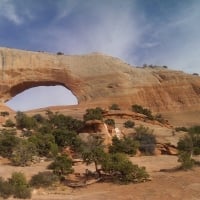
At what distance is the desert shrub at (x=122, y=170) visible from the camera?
2270 centimetres

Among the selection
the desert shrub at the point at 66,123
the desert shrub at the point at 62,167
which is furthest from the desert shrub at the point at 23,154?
the desert shrub at the point at 66,123

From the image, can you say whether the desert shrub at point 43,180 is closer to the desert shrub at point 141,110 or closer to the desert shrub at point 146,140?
the desert shrub at point 146,140

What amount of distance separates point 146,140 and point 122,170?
12.0 m

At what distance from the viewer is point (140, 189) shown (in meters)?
19.8

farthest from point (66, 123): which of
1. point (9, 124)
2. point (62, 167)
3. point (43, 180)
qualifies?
point (43, 180)

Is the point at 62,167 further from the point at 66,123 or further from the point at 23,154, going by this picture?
the point at 66,123

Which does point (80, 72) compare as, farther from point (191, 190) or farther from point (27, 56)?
point (191, 190)

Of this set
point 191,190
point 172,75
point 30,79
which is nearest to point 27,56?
point 30,79

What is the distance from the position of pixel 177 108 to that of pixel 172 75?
5.99 m

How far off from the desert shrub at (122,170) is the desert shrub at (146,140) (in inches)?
363

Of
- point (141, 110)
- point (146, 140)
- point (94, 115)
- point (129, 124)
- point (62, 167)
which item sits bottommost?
point (62, 167)

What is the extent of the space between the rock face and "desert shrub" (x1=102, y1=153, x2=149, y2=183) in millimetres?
34044

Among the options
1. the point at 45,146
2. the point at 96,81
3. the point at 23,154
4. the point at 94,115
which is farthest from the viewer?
the point at 96,81

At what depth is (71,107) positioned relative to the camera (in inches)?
2210
